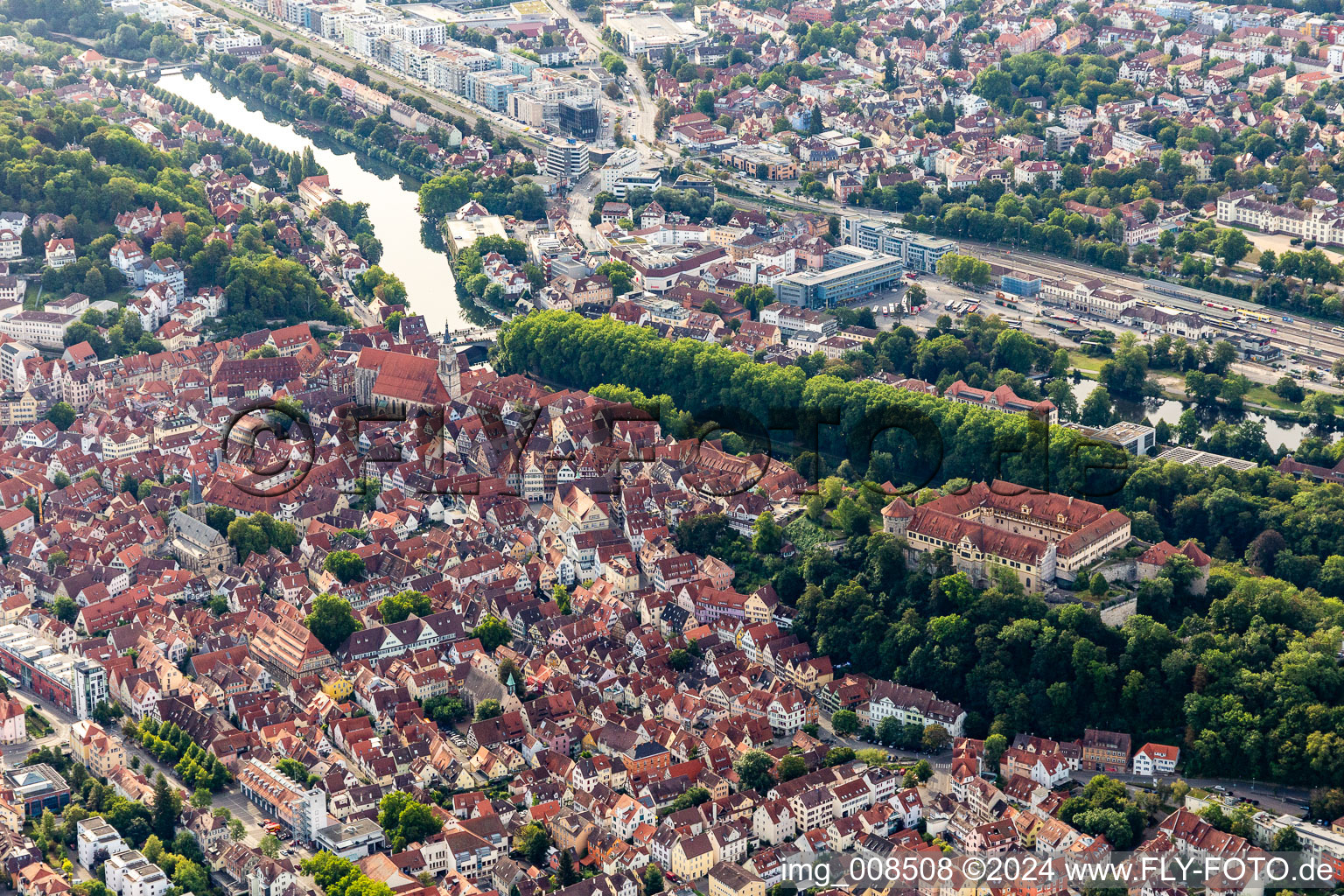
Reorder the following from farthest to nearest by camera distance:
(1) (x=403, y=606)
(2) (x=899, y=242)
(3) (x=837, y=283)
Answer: (2) (x=899, y=242)
(3) (x=837, y=283)
(1) (x=403, y=606)

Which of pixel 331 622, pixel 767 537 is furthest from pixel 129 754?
pixel 767 537

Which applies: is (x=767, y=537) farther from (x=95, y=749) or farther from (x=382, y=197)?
(x=382, y=197)

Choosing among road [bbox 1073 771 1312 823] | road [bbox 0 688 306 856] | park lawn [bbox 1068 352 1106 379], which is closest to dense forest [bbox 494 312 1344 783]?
road [bbox 1073 771 1312 823]

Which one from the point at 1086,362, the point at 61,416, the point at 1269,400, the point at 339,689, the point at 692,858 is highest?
the point at 1269,400

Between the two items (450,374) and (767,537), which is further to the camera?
(450,374)

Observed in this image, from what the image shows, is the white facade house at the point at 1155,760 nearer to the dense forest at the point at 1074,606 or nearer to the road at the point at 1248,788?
the road at the point at 1248,788

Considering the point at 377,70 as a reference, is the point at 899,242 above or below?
above
